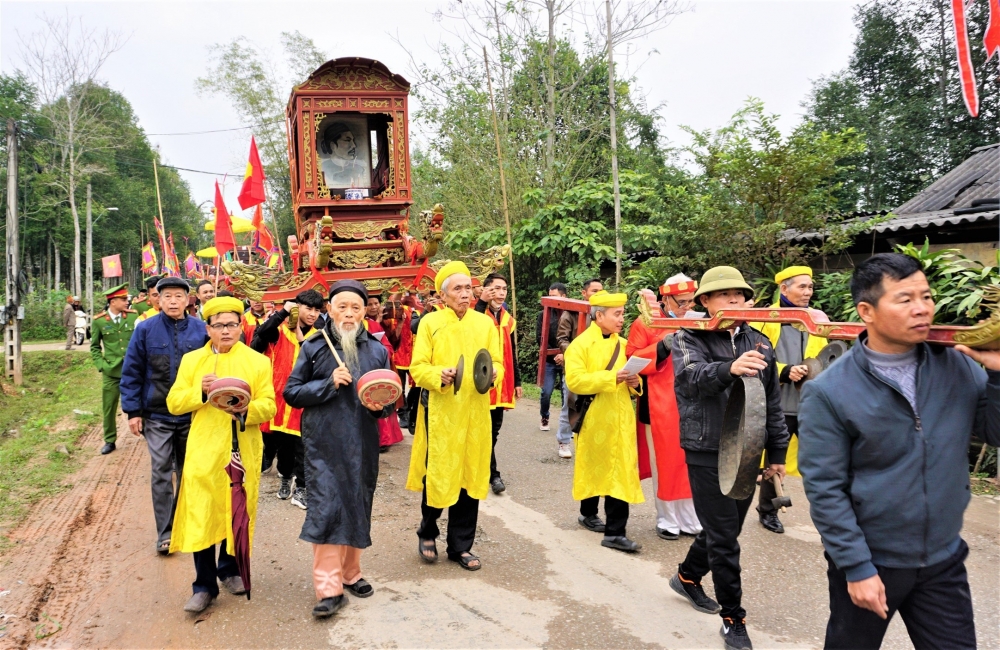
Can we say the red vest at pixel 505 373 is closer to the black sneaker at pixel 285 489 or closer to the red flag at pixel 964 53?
the black sneaker at pixel 285 489

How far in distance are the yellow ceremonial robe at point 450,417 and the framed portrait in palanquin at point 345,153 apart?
3.68 metres

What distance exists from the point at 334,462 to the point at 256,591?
107cm

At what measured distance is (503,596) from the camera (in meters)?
4.12

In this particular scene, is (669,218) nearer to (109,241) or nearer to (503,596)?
(503,596)

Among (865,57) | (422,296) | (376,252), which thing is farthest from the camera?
(865,57)

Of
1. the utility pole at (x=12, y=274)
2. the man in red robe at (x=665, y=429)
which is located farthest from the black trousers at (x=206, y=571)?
the utility pole at (x=12, y=274)

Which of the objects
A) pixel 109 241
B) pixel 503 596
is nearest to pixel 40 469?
pixel 503 596

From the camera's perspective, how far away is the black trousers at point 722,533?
11.0 feet

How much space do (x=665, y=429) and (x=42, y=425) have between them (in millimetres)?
9909

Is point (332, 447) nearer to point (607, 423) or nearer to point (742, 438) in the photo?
point (607, 423)

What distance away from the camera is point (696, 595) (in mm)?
3879

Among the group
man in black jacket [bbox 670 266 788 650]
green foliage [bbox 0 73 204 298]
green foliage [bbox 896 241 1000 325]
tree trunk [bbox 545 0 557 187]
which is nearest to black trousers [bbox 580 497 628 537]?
man in black jacket [bbox 670 266 788 650]

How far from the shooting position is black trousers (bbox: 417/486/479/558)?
4590 millimetres

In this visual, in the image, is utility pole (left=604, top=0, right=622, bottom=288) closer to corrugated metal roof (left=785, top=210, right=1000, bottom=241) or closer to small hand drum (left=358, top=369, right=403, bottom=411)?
corrugated metal roof (left=785, top=210, right=1000, bottom=241)
